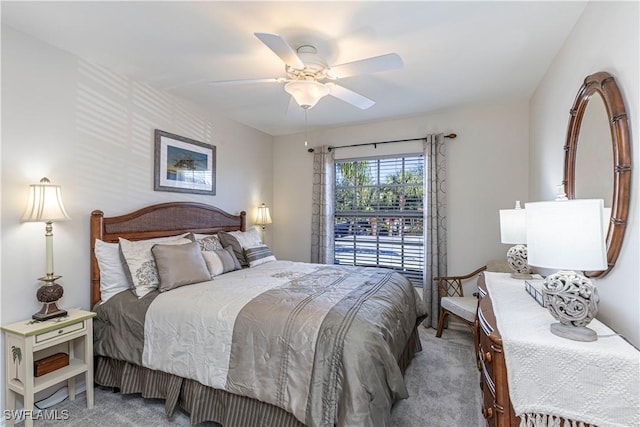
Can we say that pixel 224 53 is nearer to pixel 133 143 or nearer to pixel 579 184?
pixel 133 143

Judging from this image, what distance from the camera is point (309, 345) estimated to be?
5.84ft

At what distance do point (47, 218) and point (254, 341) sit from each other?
1671mm

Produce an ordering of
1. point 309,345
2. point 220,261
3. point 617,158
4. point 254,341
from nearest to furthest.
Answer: point 617,158 → point 309,345 → point 254,341 → point 220,261

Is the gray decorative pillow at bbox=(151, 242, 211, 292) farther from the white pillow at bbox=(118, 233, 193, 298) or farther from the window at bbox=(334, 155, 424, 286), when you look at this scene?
the window at bbox=(334, 155, 424, 286)

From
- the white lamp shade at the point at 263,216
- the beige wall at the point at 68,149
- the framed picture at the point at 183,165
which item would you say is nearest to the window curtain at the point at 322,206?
the white lamp shade at the point at 263,216

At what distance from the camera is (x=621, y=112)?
1.46 metres

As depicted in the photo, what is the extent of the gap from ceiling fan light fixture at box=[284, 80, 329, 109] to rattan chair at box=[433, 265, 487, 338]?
2407mm

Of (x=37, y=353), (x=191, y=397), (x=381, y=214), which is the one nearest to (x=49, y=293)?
(x=37, y=353)

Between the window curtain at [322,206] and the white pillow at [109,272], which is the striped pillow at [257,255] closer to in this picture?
the window curtain at [322,206]

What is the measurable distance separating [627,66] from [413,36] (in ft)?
4.07

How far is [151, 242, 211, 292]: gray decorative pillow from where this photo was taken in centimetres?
249

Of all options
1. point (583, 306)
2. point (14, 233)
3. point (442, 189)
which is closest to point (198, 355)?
point (14, 233)

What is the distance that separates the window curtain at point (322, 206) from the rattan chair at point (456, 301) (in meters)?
1.56

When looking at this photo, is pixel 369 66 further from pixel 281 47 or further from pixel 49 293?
pixel 49 293
